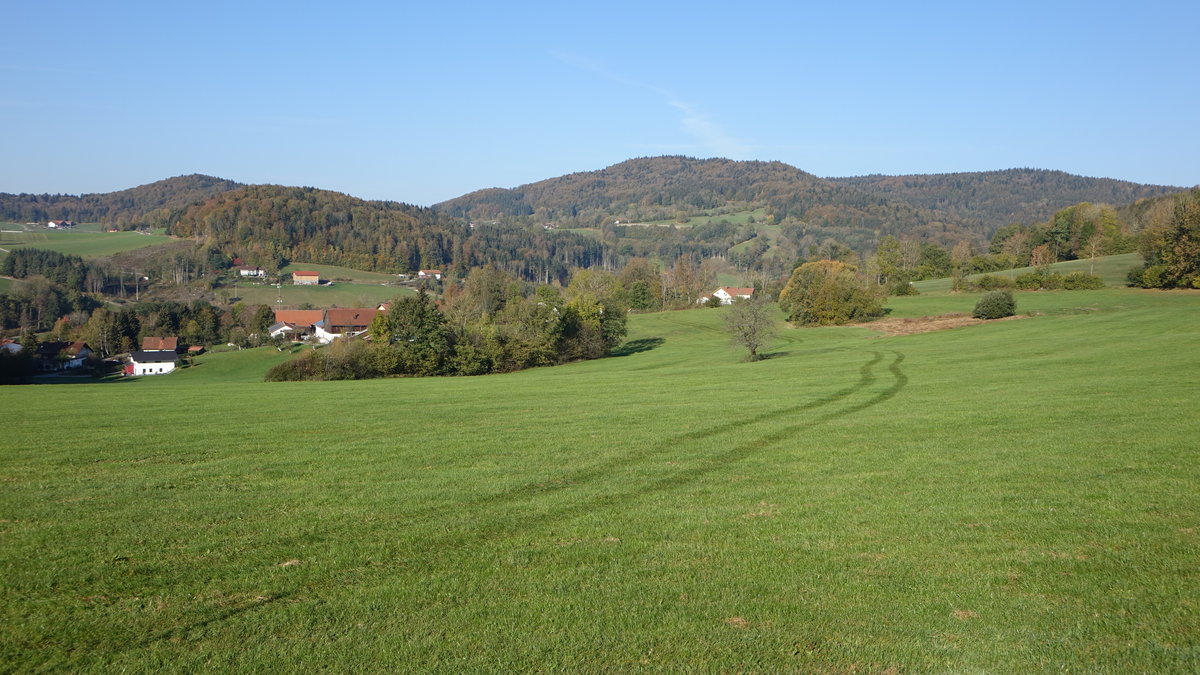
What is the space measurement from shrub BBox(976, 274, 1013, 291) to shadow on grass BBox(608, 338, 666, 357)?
41.0m

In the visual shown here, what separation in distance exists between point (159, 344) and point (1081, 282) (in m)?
122

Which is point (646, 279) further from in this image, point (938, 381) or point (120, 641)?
point (120, 641)

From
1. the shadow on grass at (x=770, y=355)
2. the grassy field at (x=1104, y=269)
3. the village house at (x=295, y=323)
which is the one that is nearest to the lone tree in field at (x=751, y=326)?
the shadow on grass at (x=770, y=355)

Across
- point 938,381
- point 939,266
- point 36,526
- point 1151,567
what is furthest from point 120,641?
point 939,266

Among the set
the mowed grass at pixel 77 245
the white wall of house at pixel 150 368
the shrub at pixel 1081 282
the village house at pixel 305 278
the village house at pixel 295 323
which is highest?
the mowed grass at pixel 77 245

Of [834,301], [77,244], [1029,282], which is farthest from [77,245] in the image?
[1029,282]

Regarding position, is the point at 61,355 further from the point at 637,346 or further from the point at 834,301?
the point at 834,301

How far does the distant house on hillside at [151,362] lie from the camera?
9750 cm

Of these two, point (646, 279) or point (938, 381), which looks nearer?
point (938, 381)

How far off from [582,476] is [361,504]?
4660 millimetres

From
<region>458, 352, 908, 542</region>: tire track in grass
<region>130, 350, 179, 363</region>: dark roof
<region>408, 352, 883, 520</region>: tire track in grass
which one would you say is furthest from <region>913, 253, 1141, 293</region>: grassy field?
<region>130, 350, 179, 363</region>: dark roof

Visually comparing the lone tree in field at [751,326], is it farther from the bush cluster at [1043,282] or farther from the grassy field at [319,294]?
the grassy field at [319,294]

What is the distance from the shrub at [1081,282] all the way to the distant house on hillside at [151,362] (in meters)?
108

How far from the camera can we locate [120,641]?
7.76m
